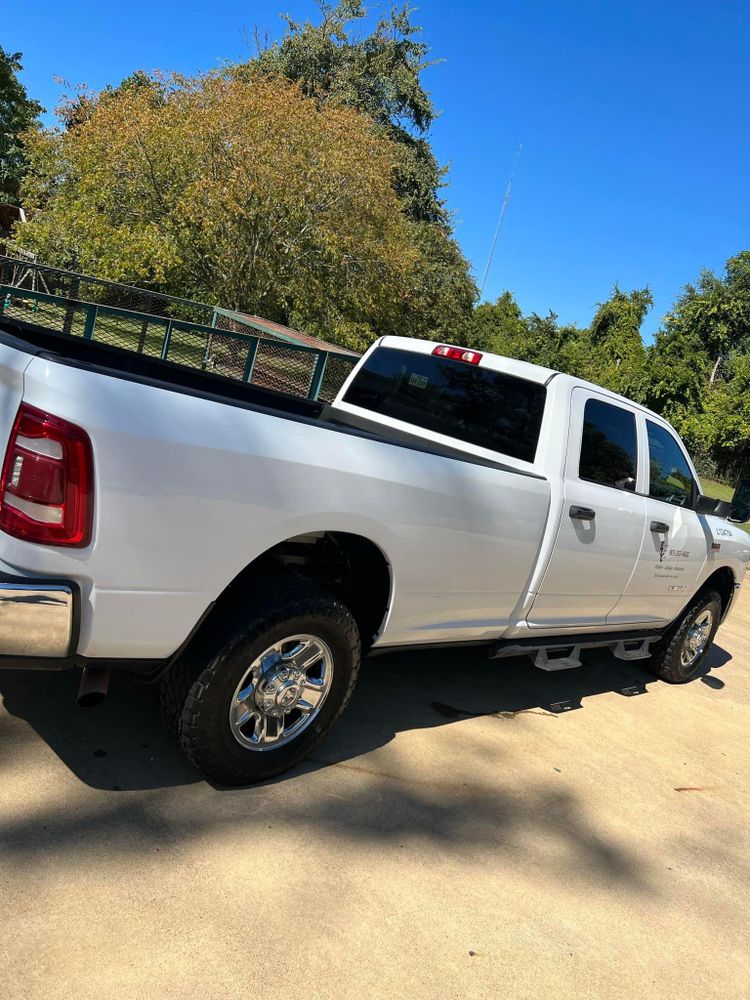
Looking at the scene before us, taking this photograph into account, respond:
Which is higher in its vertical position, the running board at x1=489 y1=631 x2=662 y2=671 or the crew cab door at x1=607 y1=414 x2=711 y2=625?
the crew cab door at x1=607 y1=414 x2=711 y2=625

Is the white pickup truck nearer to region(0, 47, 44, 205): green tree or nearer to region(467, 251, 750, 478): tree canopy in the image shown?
region(467, 251, 750, 478): tree canopy

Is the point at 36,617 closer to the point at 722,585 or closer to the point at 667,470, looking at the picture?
the point at 667,470

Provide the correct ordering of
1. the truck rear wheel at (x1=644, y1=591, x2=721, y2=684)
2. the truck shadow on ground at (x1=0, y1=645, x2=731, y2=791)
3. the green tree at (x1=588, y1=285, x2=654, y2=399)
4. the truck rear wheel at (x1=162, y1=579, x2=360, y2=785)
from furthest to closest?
the green tree at (x1=588, y1=285, x2=654, y2=399), the truck rear wheel at (x1=644, y1=591, x2=721, y2=684), the truck shadow on ground at (x1=0, y1=645, x2=731, y2=791), the truck rear wheel at (x1=162, y1=579, x2=360, y2=785)

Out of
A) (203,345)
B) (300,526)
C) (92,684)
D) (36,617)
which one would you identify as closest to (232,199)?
(203,345)

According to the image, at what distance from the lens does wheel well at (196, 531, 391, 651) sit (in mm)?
2941

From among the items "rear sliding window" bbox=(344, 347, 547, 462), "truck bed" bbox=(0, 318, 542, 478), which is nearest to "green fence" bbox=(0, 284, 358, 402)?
"rear sliding window" bbox=(344, 347, 547, 462)

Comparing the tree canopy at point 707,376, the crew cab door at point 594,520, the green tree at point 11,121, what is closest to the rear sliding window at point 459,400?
the crew cab door at point 594,520

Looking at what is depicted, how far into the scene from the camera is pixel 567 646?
4.38 m

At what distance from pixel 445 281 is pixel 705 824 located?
40.8 m

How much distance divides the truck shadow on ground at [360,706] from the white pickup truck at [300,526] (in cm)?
34

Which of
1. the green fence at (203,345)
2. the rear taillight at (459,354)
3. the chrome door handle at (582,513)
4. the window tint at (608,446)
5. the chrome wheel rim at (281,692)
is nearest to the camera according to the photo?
the chrome wheel rim at (281,692)

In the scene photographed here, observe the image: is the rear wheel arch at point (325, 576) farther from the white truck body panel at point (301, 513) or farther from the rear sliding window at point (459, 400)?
the rear sliding window at point (459, 400)

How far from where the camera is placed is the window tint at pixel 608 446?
13.5 feet

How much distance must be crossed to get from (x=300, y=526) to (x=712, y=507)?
3.68 meters
